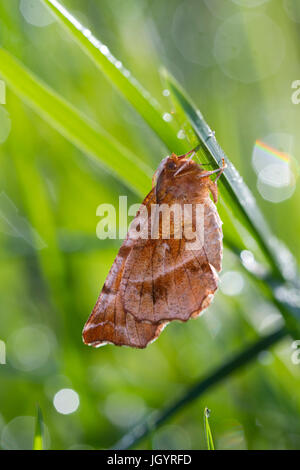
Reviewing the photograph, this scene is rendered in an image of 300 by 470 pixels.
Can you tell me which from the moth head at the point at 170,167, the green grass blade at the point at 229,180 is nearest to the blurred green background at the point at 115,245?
the moth head at the point at 170,167


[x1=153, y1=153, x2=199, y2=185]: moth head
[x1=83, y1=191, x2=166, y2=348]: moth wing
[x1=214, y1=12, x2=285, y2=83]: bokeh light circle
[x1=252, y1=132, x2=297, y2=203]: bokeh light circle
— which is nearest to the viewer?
[x1=83, y1=191, x2=166, y2=348]: moth wing

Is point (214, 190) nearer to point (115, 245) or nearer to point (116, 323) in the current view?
point (116, 323)

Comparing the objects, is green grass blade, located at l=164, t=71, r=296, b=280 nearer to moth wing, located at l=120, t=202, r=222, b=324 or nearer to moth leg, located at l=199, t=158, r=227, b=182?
→ moth leg, located at l=199, t=158, r=227, b=182

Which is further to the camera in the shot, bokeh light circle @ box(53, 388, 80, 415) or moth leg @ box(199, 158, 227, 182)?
bokeh light circle @ box(53, 388, 80, 415)

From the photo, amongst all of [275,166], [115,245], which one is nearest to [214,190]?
[115,245]

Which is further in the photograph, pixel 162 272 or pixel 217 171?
pixel 162 272

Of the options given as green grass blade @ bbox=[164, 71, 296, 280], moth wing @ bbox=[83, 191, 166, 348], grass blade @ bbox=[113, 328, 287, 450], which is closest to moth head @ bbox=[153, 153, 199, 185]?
moth wing @ bbox=[83, 191, 166, 348]
